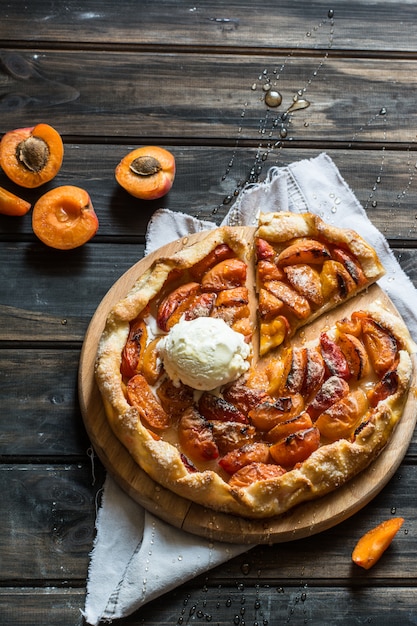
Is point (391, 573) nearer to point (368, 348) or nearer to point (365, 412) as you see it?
point (365, 412)

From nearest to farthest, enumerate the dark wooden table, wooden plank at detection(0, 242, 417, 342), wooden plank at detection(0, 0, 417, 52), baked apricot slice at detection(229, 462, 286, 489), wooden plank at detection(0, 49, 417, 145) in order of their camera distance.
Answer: baked apricot slice at detection(229, 462, 286, 489)
the dark wooden table
wooden plank at detection(0, 242, 417, 342)
wooden plank at detection(0, 49, 417, 145)
wooden plank at detection(0, 0, 417, 52)

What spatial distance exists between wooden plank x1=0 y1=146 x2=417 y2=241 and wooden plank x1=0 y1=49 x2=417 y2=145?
8 centimetres

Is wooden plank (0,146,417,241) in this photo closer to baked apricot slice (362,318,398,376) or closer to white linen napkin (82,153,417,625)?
white linen napkin (82,153,417,625)

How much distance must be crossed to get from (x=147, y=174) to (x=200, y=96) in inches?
20.1

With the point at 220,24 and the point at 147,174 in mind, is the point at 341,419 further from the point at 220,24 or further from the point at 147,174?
the point at 220,24

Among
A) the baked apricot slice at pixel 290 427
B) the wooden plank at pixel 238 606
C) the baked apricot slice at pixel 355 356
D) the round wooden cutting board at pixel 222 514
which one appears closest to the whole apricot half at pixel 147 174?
the round wooden cutting board at pixel 222 514

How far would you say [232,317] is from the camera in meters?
3.31

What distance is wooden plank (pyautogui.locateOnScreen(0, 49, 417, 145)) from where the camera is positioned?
149 inches

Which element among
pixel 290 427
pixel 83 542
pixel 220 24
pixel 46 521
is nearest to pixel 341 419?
pixel 290 427

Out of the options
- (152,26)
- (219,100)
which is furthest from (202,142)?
(152,26)

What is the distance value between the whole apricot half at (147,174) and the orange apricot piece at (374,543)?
5.26ft

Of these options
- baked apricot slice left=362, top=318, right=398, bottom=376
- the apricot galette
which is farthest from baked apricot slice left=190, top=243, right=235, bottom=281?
baked apricot slice left=362, top=318, right=398, bottom=376

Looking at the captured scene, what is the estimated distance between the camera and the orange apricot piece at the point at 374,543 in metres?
3.18

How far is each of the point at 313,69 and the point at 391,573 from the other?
222 centimetres
